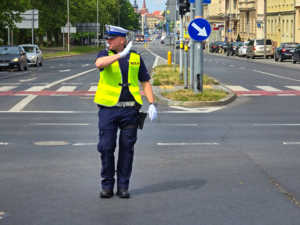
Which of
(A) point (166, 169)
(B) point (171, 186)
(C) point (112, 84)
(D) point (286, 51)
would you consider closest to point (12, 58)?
(D) point (286, 51)

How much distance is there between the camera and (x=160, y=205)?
5.71 meters

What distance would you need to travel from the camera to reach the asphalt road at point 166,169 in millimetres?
5434

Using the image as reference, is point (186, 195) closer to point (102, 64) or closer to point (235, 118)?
point (102, 64)

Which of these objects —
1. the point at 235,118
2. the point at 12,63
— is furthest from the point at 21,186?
the point at 12,63

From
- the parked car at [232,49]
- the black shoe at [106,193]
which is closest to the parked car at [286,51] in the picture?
the parked car at [232,49]

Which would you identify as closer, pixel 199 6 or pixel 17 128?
pixel 17 128

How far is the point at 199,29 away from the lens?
16.2m

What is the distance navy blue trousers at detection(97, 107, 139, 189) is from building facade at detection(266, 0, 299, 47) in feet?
198

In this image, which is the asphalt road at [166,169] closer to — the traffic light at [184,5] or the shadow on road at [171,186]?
the shadow on road at [171,186]

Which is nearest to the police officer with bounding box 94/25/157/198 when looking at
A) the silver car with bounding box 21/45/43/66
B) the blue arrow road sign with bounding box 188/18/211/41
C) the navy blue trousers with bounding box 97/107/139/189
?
the navy blue trousers with bounding box 97/107/139/189

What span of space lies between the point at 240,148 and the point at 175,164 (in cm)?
166

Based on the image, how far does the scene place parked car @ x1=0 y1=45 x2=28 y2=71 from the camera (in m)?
33.3

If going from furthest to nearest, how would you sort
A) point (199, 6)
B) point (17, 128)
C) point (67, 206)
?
1. point (199, 6)
2. point (17, 128)
3. point (67, 206)

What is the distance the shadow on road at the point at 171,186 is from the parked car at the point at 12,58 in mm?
27866
